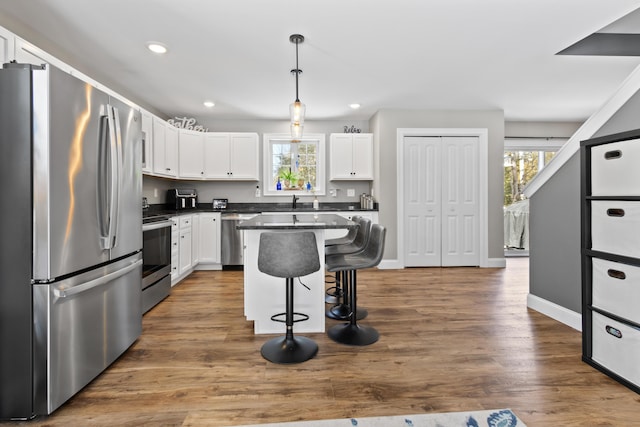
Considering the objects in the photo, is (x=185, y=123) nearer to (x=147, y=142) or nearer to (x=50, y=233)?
(x=147, y=142)

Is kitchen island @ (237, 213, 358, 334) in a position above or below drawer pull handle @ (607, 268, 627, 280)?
below

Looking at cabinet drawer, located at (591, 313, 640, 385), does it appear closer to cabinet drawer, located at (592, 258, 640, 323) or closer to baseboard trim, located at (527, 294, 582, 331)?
cabinet drawer, located at (592, 258, 640, 323)

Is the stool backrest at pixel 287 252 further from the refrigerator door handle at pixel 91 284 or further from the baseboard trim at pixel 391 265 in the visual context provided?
the baseboard trim at pixel 391 265

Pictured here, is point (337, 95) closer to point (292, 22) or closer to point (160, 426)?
point (292, 22)

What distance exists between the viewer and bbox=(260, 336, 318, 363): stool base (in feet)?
7.05

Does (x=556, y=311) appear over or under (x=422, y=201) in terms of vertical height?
under

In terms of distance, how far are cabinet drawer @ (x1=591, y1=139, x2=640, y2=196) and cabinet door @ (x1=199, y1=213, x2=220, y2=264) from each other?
440 centimetres

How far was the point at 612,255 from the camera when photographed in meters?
1.86

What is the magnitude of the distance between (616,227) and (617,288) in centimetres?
35

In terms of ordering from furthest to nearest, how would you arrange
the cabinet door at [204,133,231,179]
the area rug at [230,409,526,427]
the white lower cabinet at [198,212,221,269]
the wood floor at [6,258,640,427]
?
the cabinet door at [204,133,231,179] → the white lower cabinet at [198,212,221,269] → the wood floor at [6,258,640,427] → the area rug at [230,409,526,427]

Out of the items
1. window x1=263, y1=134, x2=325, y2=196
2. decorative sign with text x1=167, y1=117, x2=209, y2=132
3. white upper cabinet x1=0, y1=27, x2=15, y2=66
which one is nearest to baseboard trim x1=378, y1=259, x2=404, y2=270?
window x1=263, y1=134, x2=325, y2=196

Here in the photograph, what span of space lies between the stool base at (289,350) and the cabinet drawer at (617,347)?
1.76 metres

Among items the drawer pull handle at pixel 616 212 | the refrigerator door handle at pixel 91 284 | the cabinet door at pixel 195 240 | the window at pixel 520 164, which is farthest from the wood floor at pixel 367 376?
the window at pixel 520 164

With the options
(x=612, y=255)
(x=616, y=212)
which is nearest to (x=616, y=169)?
(x=616, y=212)
